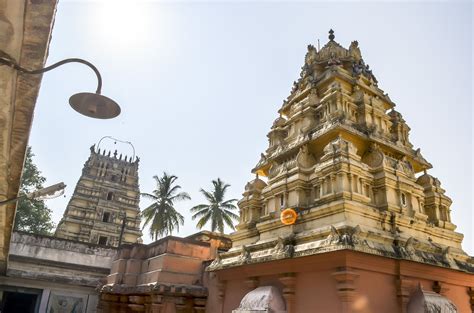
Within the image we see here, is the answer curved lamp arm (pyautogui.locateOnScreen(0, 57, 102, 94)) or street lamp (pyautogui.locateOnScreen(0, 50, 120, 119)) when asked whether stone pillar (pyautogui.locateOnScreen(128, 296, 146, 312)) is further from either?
curved lamp arm (pyautogui.locateOnScreen(0, 57, 102, 94))

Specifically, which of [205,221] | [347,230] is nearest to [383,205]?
[347,230]

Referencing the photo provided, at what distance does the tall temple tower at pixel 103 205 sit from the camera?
32.0 metres

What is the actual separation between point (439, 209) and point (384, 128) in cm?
378

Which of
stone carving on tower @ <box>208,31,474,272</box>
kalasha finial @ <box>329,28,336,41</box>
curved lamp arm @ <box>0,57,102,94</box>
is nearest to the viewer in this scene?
curved lamp arm @ <box>0,57,102,94</box>

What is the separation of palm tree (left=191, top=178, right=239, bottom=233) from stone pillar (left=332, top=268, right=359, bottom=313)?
23.9m

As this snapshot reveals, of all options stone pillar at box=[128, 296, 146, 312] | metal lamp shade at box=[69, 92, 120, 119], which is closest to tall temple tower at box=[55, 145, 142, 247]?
stone pillar at box=[128, 296, 146, 312]

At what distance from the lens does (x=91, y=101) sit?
3787mm

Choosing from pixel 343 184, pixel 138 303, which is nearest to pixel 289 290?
pixel 343 184

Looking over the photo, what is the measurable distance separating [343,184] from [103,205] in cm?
2952

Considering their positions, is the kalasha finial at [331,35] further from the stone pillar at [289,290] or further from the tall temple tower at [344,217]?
the stone pillar at [289,290]

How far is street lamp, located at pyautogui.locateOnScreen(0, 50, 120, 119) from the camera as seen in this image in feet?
11.2

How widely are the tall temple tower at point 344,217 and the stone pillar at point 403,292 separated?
25 mm

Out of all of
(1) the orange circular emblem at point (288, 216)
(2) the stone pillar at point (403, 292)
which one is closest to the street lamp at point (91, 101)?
(1) the orange circular emblem at point (288, 216)

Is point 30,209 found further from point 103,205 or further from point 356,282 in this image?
point 356,282
